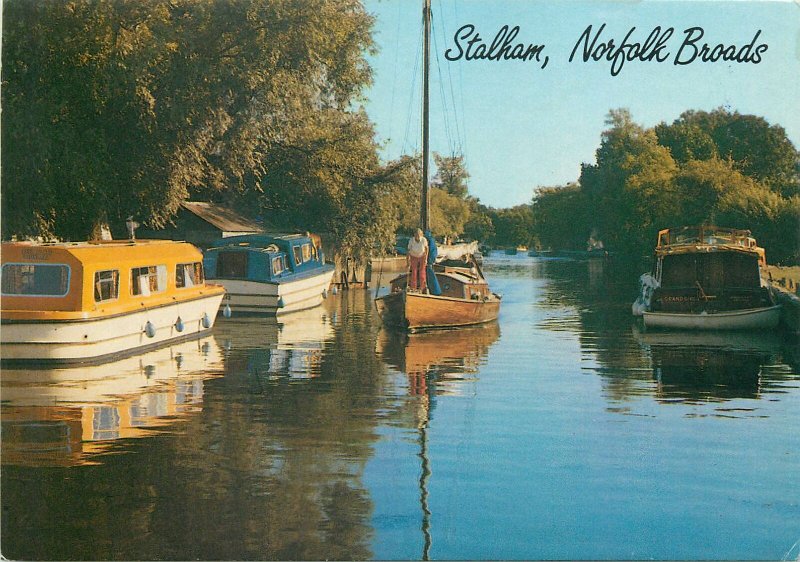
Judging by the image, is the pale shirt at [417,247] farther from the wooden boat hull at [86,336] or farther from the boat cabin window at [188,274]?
the wooden boat hull at [86,336]

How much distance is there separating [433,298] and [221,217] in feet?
57.7

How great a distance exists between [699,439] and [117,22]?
76.4ft

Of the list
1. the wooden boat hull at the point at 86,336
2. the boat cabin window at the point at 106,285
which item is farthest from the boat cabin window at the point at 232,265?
the boat cabin window at the point at 106,285

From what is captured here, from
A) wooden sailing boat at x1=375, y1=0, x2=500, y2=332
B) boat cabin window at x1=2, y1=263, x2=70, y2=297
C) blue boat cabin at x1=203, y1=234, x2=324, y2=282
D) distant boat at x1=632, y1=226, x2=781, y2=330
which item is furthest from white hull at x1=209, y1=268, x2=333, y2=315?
boat cabin window at x1=2, y1=263, x2=70, y2=297

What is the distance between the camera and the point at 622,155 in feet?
319

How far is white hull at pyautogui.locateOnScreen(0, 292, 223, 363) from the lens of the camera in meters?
23.3

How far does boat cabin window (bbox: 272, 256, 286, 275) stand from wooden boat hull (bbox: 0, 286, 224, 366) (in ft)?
38.6

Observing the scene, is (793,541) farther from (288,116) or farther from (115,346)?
(288,116)

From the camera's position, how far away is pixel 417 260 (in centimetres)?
3384

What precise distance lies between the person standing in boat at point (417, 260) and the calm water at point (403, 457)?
5.71m

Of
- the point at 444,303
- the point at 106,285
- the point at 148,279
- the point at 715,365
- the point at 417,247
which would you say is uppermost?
the point at 417,247

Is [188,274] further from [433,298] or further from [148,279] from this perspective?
[433,298]

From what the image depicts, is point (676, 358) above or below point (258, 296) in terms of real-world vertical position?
below

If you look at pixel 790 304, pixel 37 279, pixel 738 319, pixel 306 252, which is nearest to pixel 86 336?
pixel 37 279
